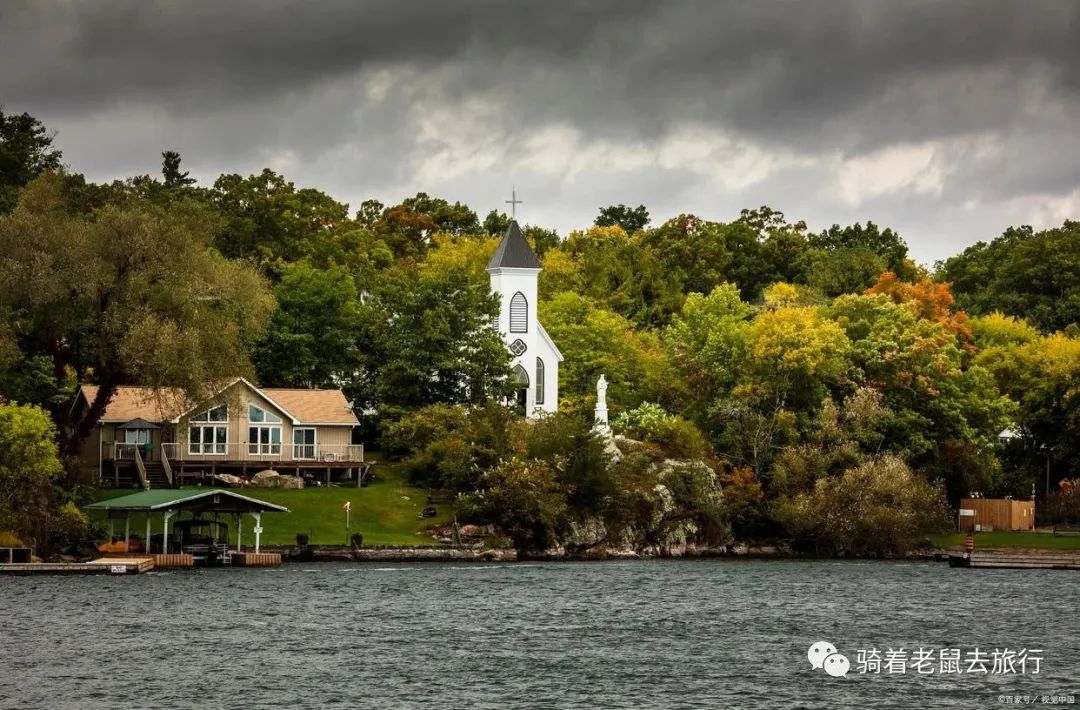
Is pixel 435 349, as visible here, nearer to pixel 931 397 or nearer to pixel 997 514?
pixel 931 397

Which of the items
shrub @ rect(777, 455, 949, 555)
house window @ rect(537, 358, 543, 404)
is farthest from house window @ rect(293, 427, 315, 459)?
shrub @ rect(777, 455, 949, 555)

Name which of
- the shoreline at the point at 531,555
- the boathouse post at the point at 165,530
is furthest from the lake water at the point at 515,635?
the boathouse post at the point at 165,530

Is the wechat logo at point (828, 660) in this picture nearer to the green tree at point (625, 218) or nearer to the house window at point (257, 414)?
the house window at point (257, 414)

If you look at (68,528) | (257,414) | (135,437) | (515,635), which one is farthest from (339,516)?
(515,635)

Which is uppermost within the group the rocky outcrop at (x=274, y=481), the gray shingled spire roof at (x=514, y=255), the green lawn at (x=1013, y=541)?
the gray shingled spire roof at (x=514, y=255)

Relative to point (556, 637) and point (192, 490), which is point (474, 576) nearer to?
point (192, 490)

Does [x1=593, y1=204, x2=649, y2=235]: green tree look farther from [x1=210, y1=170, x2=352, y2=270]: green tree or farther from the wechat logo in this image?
the wechat logo

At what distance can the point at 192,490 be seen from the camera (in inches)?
3396

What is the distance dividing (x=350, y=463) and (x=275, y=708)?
176 feet

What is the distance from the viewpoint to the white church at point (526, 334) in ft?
367

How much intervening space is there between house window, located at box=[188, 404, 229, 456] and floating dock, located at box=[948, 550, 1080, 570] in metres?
38.8

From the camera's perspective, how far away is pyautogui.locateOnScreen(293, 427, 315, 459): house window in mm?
100062

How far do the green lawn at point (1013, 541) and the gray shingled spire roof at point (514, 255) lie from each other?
29.9m

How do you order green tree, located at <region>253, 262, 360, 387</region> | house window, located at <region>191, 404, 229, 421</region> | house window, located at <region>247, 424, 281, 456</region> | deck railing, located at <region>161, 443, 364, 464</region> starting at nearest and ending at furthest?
deck railing, located at <region>161, 443, 364, 464</region>
house window, located at <region>191, 404, 229, 421</region>
house window, located at <region>247, 424, 281, 456</region>
green tree, located at <region>253, 262, 360, 387</region>
